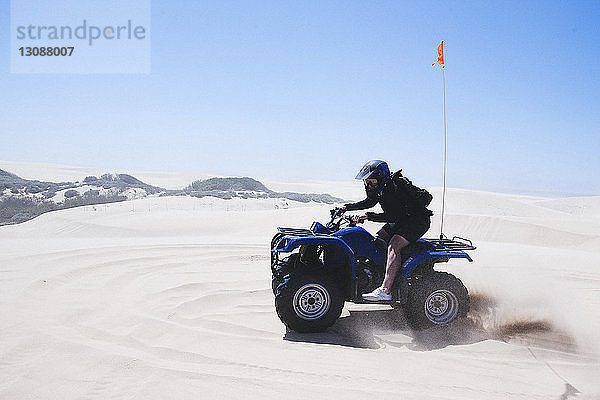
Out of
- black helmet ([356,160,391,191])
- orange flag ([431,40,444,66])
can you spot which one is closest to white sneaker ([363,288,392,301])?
black helmet ([356,160,391,191])

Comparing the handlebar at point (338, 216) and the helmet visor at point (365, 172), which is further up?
the helmet visor at point (365, 172)

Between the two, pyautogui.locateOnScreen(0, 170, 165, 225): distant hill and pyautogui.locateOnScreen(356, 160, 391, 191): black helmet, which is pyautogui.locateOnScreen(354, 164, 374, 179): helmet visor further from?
pyautogui.locateOnScreen(0, 170, 165, 225): distant hill

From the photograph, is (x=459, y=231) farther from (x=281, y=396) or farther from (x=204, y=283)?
(x=281, y=396)

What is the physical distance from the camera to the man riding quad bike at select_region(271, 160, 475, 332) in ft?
17.4

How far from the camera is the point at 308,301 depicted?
5.33m

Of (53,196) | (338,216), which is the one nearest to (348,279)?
(338,216)

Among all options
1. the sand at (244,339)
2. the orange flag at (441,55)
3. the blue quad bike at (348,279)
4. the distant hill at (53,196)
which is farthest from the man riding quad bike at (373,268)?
the distant hill at (53,196)

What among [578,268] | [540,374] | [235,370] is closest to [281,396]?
[235,370]

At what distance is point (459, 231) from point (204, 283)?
565 inches

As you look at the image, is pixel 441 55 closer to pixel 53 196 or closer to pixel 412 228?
pixel 412 228

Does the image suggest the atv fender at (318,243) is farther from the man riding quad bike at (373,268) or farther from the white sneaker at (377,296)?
the white sneaker at (377,296)

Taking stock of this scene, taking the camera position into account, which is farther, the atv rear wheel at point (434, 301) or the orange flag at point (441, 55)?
the orange flag at point (441, 55)

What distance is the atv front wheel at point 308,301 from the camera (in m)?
5.24

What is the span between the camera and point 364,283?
564 centimetres
